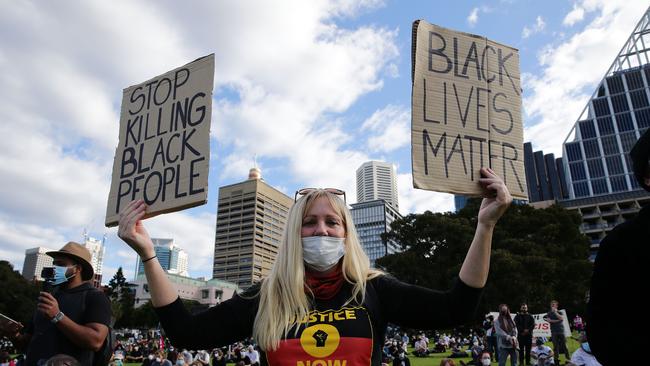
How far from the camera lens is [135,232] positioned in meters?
2.97

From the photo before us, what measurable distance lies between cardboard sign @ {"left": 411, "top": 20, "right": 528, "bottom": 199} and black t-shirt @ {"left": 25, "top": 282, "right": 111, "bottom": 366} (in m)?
3.05

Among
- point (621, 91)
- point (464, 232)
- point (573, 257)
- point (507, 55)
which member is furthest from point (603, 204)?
point (507, 55)

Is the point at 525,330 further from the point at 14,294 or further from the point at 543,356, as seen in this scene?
the point at 14,294

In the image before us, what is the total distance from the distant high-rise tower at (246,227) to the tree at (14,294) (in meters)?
107

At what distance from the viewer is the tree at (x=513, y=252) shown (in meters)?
35.1

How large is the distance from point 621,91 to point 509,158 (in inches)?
5141

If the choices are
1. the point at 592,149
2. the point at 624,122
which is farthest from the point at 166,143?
the point at 592,149

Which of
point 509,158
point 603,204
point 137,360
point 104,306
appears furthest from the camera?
point 603,204

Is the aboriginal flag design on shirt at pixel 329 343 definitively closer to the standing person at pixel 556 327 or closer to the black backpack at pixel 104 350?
the black backpack at pixel 104 350

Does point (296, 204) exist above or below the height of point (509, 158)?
below

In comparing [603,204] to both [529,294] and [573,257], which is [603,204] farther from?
[529,294]

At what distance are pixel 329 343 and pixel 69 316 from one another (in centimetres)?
299

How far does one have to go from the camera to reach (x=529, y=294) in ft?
116

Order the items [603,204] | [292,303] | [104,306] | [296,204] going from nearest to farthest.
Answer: [292,303] < [296,204] < [104,306] < [603,204]
